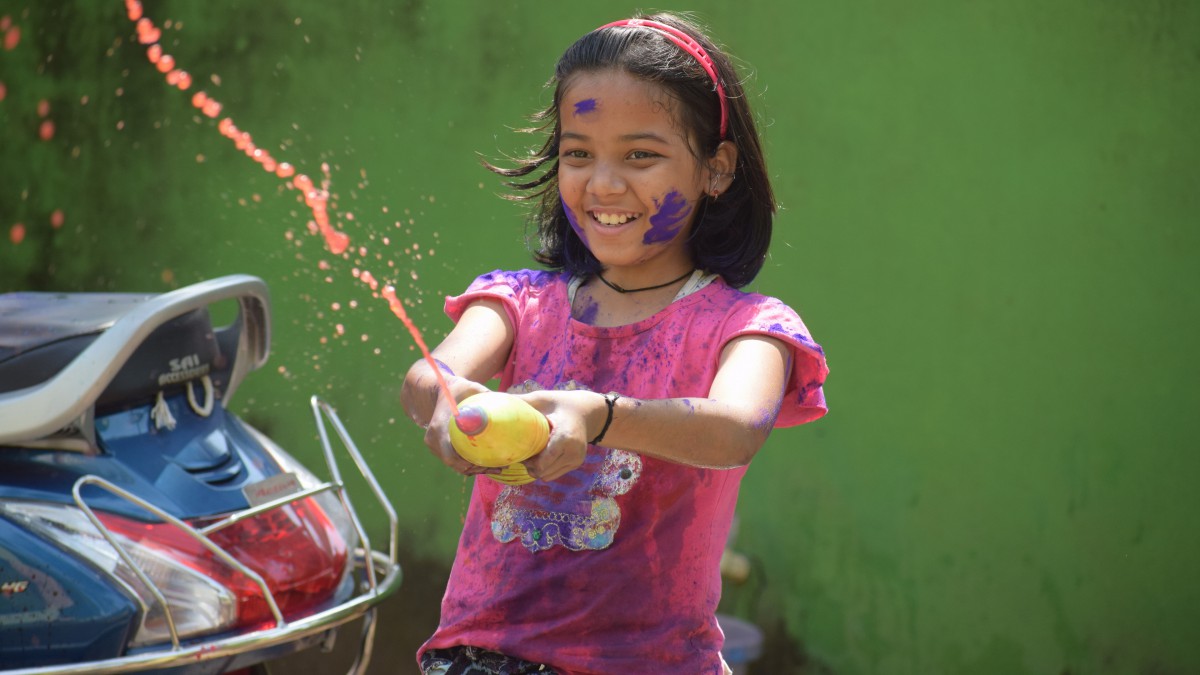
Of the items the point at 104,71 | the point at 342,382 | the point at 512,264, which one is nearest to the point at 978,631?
the point at 512,264

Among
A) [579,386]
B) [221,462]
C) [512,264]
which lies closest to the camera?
[579,386]

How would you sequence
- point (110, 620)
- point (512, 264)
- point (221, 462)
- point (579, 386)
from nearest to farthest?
point (579, 386)
point (110, 620)
point (221, 462)
point (512, 264)

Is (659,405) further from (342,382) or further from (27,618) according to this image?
(342,382)

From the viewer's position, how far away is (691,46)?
1981 millimetres

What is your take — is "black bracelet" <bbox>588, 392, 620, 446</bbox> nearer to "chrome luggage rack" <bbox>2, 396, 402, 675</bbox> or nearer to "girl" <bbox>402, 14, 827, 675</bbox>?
"girl" <bbox>402, 14, 827, 675</bbox>

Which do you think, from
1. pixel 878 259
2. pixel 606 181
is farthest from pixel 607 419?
pixel 878 259

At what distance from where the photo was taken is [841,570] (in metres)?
4.12

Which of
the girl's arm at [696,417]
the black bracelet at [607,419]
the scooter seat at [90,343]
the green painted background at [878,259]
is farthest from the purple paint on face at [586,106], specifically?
the green painted background at [878,259]

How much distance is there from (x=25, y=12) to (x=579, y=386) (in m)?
3.13

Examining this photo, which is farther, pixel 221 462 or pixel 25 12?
pixel 25 12

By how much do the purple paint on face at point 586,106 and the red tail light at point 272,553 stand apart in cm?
118

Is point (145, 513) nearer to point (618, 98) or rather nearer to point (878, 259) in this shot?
point (618, 98)

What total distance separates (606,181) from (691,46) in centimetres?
25

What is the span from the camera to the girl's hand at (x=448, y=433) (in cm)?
152
